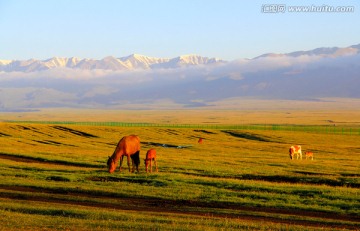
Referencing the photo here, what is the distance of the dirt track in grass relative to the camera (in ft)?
85.0

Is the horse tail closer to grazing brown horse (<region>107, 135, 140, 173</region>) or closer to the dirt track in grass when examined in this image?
grazing brown horse (<region>107, 135, 140, 173</region>)

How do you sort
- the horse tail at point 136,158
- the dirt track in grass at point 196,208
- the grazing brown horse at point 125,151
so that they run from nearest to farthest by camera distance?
1. the dirt track in grass at point 196,208
2. the grazing brown horse at point 125,151
3. the horse tail at point 136,158

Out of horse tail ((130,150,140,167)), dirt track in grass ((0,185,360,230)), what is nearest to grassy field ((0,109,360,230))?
dirt track in grass ((0,185,360,230))

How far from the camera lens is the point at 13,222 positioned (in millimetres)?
23234

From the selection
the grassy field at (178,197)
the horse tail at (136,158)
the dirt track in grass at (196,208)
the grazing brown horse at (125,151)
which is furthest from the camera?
the horse tail at (136,158)

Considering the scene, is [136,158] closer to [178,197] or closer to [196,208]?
[178,197]

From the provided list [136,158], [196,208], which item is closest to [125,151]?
[136,158]

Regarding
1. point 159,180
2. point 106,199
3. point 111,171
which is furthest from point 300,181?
point 106,199

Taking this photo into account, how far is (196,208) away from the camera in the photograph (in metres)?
28.8

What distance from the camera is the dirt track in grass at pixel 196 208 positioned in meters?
25.9

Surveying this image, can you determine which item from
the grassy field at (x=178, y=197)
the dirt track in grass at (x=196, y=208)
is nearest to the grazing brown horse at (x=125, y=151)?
the grassy field at (x=178, y=197)

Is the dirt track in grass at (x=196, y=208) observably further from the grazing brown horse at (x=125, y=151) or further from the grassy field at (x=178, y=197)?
the grazing brown horse at (x=125, y=151)

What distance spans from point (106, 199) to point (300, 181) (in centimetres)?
1568

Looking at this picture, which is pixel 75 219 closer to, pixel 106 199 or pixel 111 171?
pixel 106 199
